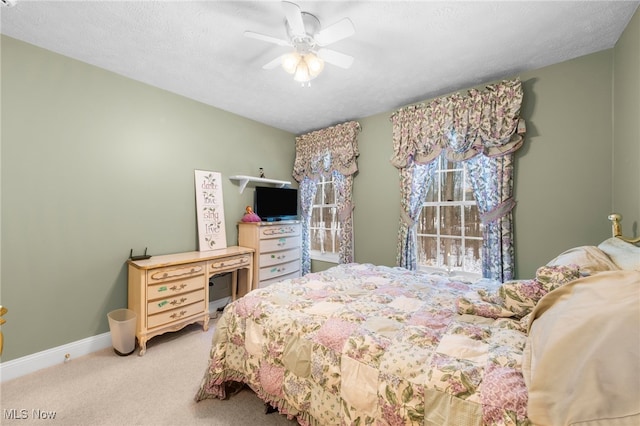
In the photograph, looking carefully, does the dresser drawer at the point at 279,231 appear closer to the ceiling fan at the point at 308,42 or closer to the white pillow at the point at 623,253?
the ceiling fan at the point at 308,42

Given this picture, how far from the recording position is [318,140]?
4125 mm

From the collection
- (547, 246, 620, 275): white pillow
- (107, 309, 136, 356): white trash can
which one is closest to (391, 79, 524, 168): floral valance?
(547, 246, 620, 275): white pillow

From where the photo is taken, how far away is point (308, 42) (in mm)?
1840

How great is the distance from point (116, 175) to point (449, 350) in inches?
126

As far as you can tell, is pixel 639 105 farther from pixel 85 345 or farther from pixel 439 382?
pixel 85 345

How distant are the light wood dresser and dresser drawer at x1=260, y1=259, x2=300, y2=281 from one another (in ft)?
1.94

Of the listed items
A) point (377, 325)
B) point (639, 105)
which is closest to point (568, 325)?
point (377, 325)

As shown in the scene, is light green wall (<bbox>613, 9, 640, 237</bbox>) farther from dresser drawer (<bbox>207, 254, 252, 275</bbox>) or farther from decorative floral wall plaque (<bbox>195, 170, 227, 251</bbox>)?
decorative floral wall plaque (<bbox>195, 170, 227, 251</bbox>)

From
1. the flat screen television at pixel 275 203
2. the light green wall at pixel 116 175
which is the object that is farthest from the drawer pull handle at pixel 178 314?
the flat screen television at pixel 275 203

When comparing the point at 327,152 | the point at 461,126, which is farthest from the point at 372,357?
the point at 327,152

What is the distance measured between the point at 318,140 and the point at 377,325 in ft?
10.8

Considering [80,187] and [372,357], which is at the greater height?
[80,187]

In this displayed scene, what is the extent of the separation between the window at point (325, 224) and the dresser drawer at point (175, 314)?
202 centimetres

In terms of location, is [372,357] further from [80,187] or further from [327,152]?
[327,152]
